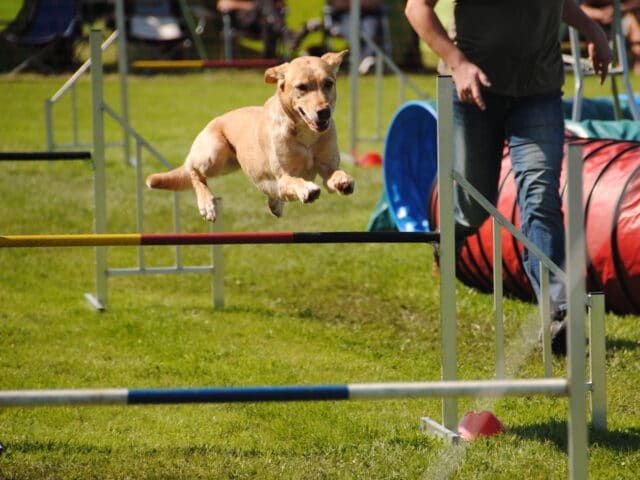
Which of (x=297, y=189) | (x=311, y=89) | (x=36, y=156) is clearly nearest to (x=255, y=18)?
(x=36, y=156)

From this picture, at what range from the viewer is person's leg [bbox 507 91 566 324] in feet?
14.2

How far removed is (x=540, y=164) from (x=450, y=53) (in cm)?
61

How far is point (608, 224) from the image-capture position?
5.64m

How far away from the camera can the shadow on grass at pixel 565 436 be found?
12.9 feet

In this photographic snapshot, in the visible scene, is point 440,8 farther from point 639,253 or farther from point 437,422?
point 437,422

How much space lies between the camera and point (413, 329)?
5.84 meters

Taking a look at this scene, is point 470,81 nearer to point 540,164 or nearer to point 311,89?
point 540,164

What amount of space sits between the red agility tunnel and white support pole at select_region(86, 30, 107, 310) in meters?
2.26

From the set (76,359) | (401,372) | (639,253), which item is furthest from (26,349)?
(639,253)

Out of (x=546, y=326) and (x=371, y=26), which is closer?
(x=546, y=326)

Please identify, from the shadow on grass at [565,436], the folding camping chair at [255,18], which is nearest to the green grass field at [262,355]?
the shadow on grass at [565,436]

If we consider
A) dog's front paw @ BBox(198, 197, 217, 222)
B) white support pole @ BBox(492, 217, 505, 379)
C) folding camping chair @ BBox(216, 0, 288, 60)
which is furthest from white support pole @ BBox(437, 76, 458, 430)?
folding camping chair @ BBox(216, 0, 288, 60)

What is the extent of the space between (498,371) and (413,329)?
1.81m

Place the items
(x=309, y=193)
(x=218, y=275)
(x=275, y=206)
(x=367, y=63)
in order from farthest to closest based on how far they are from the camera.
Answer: (x=367, y=63), (x=218, y=275), (x=275, y=206), (x=309, y=193)
